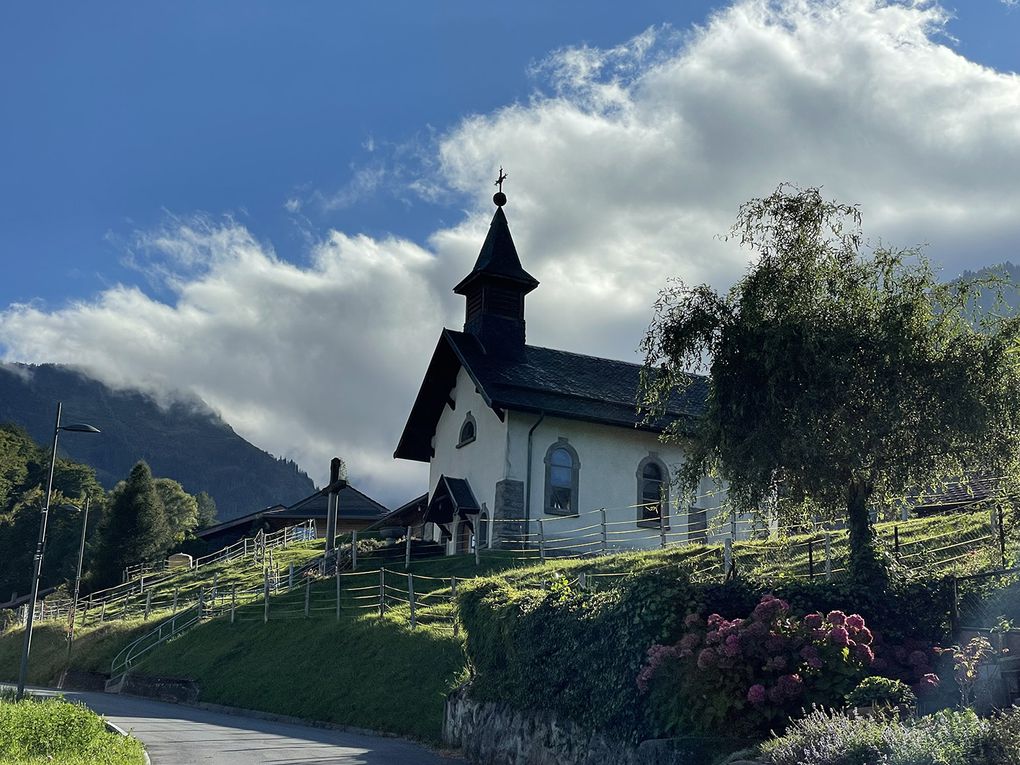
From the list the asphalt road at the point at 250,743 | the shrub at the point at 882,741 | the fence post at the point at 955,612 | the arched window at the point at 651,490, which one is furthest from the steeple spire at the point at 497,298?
the shrub at the point at 882,741

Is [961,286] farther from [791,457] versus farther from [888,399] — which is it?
[791,457]

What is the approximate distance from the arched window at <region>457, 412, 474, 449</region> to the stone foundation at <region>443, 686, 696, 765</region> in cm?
1876

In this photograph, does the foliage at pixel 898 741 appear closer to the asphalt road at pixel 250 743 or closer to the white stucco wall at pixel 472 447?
the asphalt road at pixel 250 743

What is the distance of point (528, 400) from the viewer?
31.3 m

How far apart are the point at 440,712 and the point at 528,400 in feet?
51.7

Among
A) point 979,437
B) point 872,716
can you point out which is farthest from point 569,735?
point 979,437

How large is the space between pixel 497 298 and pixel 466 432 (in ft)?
17.2

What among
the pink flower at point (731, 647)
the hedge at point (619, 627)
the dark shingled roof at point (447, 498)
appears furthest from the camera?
the dark shingled roof at point (447, 498)

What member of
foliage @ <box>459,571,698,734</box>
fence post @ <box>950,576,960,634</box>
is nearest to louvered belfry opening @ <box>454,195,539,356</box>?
foliage @ <box>459,571,698,734</box>

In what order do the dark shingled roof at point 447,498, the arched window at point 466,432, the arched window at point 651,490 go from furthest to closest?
1. the arched window at point 466,432
2. the dark shingled roof at point 447,498
3. the arched window at point 651,490

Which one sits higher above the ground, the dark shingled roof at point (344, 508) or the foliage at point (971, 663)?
the dark shingled roof at point (344, 508)

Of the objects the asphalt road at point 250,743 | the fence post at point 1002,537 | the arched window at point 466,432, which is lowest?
the asphalt road at point 250,743

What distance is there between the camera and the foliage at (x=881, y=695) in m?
9.21

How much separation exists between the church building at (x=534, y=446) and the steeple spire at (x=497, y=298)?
0.05m
